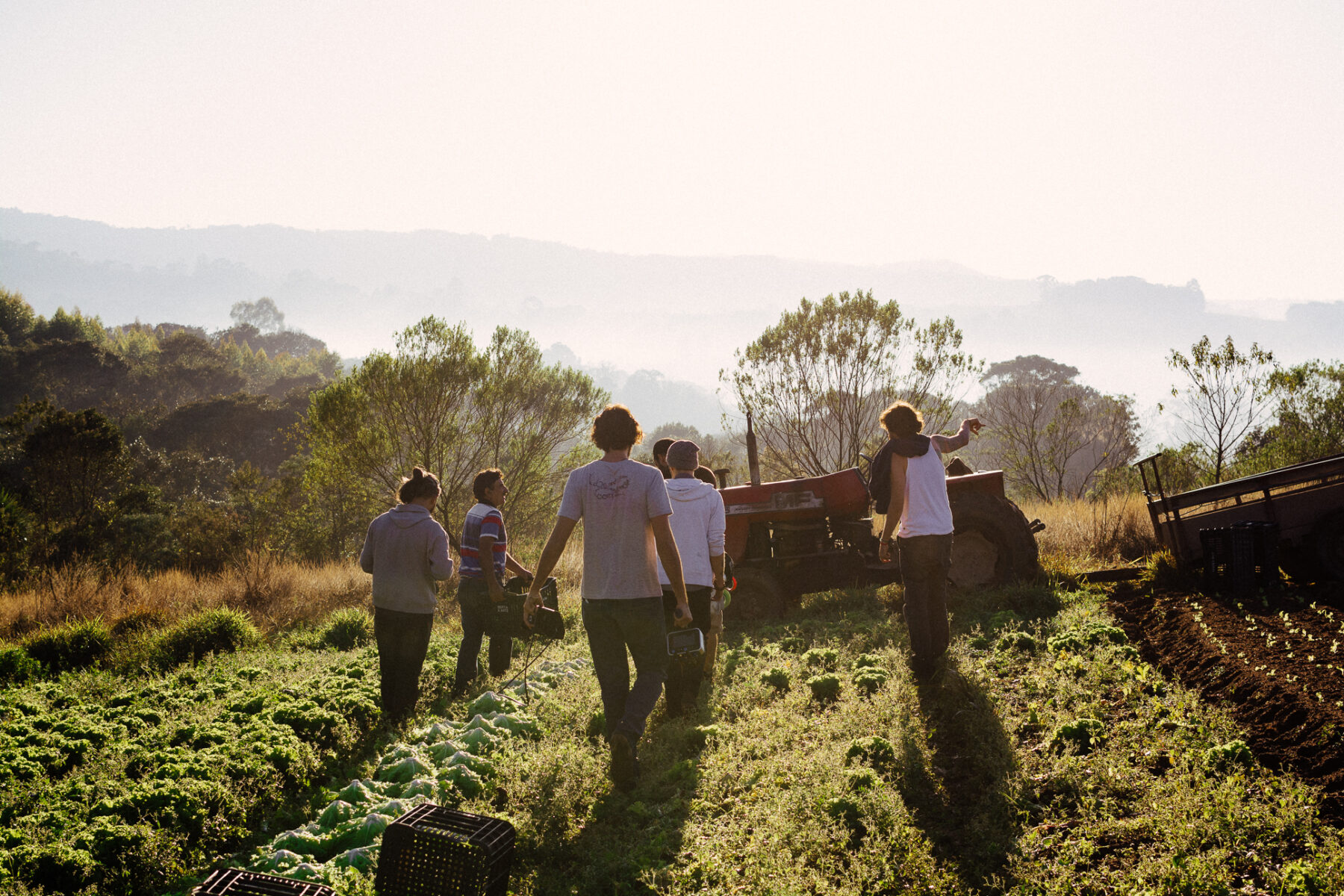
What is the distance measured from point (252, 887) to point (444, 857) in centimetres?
69

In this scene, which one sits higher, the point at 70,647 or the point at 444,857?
the point at 444,857

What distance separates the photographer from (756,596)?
9062 mm

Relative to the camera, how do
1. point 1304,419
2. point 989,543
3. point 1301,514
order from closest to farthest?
point 1301,514, point 989,543, point 1304,419

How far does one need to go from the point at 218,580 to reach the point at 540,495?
7207 mm

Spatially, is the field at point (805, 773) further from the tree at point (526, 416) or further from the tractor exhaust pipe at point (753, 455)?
the tree at point (526, 416)

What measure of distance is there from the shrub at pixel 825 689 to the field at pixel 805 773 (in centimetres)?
2

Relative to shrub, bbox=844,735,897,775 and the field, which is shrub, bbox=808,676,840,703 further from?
shrub, bbox=844,735,897,775

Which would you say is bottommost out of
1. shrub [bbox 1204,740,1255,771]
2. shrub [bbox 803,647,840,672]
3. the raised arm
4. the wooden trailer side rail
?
shrub [bbox 803,647,840,672]

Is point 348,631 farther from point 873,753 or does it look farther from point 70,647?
point 873,753

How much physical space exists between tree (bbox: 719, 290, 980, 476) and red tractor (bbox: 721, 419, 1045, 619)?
9.10m

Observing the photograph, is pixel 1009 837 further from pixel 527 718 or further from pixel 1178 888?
pixel 527 718

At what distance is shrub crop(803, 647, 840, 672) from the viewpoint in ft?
21.8

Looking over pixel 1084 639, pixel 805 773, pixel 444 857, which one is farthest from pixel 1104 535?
pixel 444 857

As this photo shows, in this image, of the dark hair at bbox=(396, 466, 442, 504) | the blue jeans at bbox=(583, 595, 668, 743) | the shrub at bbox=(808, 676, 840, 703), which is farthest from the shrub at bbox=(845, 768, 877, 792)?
the dark hair at bbox=(396, 466, 442, 504)
